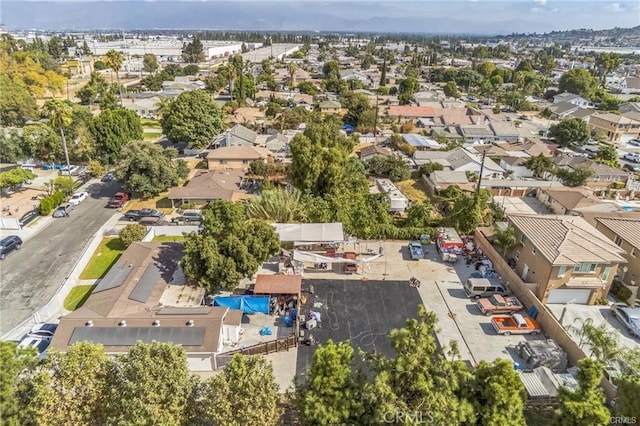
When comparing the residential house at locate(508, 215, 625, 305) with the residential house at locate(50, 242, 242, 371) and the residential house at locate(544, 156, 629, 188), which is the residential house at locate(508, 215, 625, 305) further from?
the residential house at locate(544, 156, 629, 188)

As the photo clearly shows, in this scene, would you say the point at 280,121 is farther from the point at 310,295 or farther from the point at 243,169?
the point at 310,295

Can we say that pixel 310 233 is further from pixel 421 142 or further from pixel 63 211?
pixel 421 142

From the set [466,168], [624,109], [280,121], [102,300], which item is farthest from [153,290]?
[624,109]

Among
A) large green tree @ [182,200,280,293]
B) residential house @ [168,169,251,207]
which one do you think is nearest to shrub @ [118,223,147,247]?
residential house @ [168,169,251,207]

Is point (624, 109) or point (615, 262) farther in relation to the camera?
point (624, 109)

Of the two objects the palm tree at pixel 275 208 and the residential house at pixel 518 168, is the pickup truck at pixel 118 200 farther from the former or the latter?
the residential house at pixel 518 168

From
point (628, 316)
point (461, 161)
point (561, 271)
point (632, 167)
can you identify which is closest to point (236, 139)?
point (461, 161)

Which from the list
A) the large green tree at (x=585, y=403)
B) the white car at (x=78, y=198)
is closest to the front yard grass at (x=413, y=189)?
the large green tree at (x=585, y=403)
